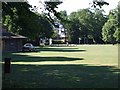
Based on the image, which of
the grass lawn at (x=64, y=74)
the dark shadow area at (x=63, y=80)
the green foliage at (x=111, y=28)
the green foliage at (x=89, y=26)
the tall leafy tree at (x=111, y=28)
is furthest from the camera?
the green foliage at (x=89, y=26)

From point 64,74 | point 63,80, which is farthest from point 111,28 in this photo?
point 63,80

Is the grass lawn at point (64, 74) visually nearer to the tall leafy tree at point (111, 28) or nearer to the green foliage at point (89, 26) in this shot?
the tall leafy tree at point (111, 28)

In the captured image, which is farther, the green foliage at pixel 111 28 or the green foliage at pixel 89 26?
the green foliage at pixel 89 26

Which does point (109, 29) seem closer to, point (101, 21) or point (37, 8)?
point (101, 21)

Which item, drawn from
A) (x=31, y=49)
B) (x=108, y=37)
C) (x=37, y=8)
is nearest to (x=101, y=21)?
(x=108, y=37)

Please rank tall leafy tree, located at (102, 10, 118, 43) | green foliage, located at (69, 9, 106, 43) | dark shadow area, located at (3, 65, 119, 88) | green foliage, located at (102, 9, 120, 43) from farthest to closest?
green foliage, located at (69, 9, 106, 43)
tall leafy tree, located at (102, 10, 118, 43)
green foliage, located at (102, 9, 120, 43)
dark shadow area, located at (3, 65, 119, 88)

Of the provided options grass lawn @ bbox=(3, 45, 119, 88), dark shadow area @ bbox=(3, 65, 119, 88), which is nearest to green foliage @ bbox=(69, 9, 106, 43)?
grass lawn @ bbox=(3, 45, 119, 88)

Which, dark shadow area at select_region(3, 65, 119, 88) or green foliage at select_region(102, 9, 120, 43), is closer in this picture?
dark shadow area at select_region(3, 65, 119, 88)

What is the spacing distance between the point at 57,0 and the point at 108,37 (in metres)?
107

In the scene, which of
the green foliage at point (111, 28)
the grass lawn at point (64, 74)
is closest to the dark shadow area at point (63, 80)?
the grass lawn at point (64, 74)

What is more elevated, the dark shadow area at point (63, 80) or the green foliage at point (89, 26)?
the green foliage at point (89, 26)

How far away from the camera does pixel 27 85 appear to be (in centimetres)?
1457

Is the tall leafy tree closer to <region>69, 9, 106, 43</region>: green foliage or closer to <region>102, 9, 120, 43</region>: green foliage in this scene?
<region>102, 9, 120, 43</region>: green foliage

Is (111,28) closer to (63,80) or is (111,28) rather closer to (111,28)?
(111,28)
